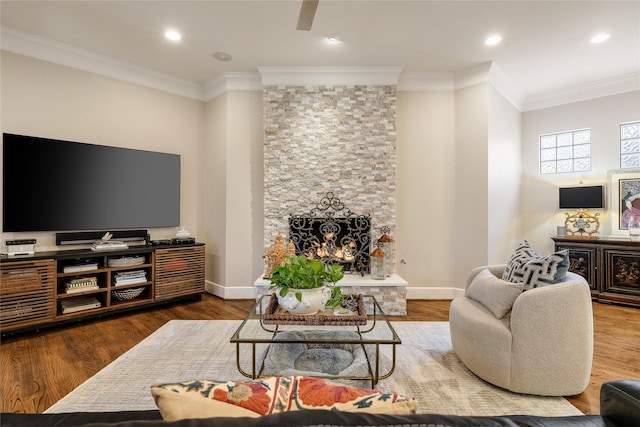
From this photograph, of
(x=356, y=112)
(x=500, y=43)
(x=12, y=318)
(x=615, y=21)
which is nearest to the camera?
(x=12, y=318)

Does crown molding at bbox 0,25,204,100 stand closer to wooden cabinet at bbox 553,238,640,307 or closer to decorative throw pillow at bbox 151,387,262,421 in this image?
decorative throw pillow at bbox 151,387,262,421

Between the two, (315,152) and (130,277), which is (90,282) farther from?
(315,152)

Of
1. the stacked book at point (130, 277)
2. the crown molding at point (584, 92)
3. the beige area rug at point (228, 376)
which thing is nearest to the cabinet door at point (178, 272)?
the stacked book at point (130, 277)

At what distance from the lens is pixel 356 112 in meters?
3.89

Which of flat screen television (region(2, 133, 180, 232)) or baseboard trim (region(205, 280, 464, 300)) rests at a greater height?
flat screen television (region(2, 133, 180, 232))

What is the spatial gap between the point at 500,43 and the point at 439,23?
2.90 ft

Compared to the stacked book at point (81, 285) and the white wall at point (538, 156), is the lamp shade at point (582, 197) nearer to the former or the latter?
the white wall at point (538, 156)

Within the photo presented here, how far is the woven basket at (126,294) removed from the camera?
3.39m

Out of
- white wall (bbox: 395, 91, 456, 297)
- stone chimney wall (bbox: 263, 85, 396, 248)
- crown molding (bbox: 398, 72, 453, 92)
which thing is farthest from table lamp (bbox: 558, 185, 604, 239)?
stone chimney wall (bbox: 263, 85, 396, 248)


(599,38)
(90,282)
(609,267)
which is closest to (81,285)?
(90,282)

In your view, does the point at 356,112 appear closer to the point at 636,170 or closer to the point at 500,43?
the point at 500,43

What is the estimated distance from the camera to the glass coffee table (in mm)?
1828

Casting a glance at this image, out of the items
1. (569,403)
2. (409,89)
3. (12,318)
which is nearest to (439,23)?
(409,89)

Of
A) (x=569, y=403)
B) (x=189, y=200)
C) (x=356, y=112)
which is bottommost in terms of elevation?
(x=569, y=403)
